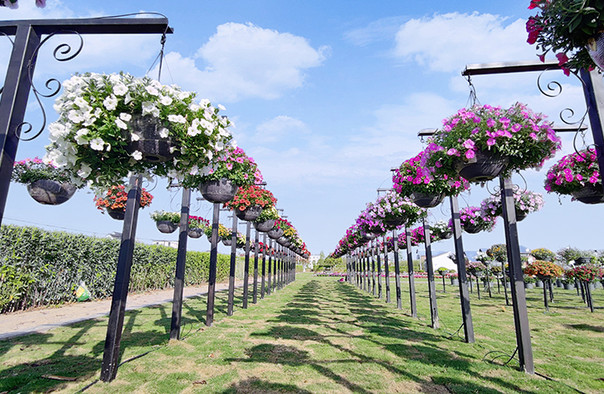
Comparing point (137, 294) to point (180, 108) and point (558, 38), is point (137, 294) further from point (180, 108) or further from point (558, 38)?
point (558, 38)

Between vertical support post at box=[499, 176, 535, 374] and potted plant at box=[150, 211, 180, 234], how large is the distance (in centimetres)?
929

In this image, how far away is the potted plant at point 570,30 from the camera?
1.56 metres

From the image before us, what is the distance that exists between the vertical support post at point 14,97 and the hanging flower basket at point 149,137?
2.56ft

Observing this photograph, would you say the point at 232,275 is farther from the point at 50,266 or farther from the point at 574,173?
the point at 574,173

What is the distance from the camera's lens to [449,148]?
10.6ft

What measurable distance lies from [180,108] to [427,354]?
474 cm

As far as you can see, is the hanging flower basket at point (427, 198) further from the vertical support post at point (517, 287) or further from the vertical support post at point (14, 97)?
the vertical support post at point (14, 97)

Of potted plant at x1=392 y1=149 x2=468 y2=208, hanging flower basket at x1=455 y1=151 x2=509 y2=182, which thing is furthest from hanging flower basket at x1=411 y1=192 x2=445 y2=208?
hanging flower basket at x1=455 y1=151 x2=509 y2=182

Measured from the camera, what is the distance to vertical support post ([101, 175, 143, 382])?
3.53m

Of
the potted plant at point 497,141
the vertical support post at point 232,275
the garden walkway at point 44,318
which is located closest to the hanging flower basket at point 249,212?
the vertical support post at point 232,275

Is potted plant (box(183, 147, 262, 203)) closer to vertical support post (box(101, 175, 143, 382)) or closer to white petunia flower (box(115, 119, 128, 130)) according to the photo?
vertical support post (box(101, 175, 143, 382))

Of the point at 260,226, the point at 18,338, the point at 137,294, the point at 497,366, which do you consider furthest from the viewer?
the point at 137,294

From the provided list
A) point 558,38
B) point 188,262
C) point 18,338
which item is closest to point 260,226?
point 18,338

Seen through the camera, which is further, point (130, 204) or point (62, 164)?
point (130, 204)
